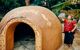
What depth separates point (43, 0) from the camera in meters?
17.4

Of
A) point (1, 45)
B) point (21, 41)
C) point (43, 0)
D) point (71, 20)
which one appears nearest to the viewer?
point (1, 45)

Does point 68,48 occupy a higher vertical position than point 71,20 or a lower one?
lower

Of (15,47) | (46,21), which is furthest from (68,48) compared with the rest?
(15,47)

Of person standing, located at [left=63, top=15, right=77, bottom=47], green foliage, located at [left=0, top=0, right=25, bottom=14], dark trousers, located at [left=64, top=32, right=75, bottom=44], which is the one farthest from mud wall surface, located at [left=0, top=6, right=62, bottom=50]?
green foliage, located at [left=0, top=0, right=25, bottom=14]

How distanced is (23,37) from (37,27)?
2.46 metres

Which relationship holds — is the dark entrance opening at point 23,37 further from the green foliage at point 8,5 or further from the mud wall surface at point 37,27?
the green foliage at point 8,5

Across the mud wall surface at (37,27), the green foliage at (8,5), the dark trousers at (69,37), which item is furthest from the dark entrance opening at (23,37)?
the green foliage at (8,5)

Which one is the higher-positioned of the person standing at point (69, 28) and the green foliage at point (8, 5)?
the green foliage at point (8, 5)

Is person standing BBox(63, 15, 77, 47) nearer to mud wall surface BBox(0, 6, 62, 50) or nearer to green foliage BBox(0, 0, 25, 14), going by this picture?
mud wall surface BBox(0, 6, 62, 50)

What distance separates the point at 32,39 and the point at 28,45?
0.69 m

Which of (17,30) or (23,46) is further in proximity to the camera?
(17,30)

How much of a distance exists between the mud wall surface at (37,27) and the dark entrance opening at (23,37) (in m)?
0.55

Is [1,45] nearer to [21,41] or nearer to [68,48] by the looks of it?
[21,41]

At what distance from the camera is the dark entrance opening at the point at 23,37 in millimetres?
9320
